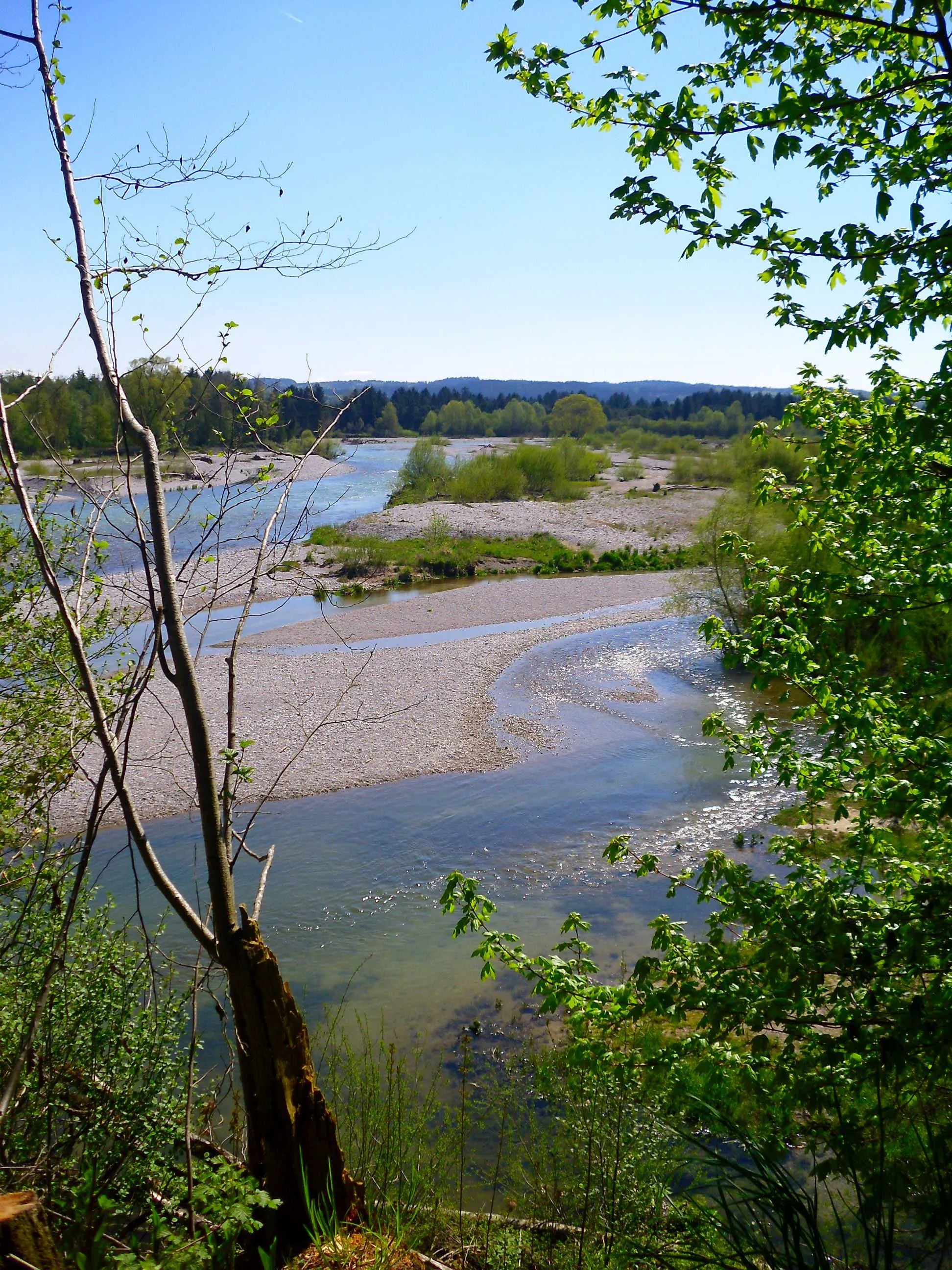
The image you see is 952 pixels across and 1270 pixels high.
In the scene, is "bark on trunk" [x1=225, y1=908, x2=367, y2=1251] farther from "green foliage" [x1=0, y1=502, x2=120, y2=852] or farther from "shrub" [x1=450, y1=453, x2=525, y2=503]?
"shrub" [x1=450, y1=453, x2=525, y2=503]

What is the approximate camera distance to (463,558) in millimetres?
45469

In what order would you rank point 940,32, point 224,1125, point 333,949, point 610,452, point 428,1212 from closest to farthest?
point 940,32, point 428,1212, point 224,1125, point 333,949, point 610,452

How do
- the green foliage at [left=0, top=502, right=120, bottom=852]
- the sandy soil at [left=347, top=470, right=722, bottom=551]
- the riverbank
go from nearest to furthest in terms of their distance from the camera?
1. the green foliage at [left=0, top=502, right=120, bottom=852]
2. the riverbank
3. the sandy soil at [left=347, top=470, right=722, bottom=551]

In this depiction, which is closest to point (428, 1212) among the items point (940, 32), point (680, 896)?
point (940, 32)

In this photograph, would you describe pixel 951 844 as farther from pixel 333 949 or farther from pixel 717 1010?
pixel 333 949

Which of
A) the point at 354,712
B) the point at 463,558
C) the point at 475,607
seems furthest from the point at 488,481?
the point at 354,712

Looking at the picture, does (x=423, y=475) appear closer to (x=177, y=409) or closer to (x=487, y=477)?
(x=487, y=477)

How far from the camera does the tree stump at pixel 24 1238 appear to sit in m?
2.64

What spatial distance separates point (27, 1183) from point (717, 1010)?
3.29 metres

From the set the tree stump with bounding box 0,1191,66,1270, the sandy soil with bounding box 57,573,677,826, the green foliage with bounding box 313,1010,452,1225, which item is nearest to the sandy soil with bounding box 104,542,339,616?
the tree stump with bounding box 0,1191,66,1270

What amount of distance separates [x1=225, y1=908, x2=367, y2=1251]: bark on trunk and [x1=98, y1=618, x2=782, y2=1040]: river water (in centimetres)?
519

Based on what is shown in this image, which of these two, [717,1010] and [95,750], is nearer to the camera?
[717,1010]

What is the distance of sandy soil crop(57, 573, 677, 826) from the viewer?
18.5m

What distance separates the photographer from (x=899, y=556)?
5633mm
